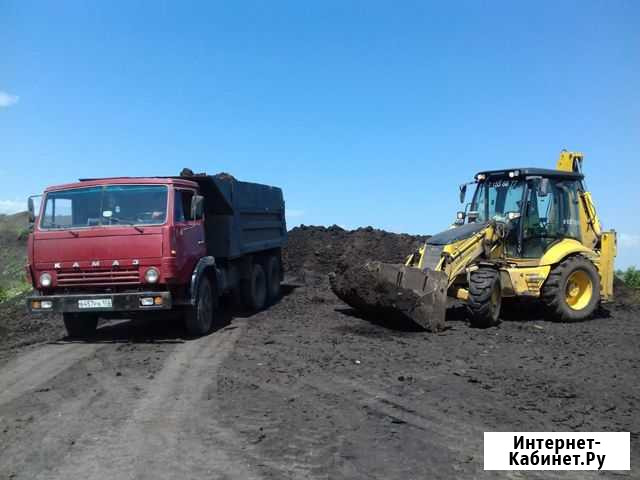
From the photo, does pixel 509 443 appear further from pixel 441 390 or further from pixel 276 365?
pixel 276 365

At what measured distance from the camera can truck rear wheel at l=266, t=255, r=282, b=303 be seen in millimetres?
14055

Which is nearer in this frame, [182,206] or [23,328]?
[182,206]

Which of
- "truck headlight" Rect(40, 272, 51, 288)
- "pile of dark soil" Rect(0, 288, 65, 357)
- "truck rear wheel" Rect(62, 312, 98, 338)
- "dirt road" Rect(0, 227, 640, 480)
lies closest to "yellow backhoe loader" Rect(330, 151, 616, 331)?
"dirt road" Rect(0, 227, 640, 480)

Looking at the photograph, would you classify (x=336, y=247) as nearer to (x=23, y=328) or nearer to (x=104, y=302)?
(x=23, y=328)

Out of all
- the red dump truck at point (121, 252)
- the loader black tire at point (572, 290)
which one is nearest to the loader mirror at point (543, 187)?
the loader black tire at point (572, 290)

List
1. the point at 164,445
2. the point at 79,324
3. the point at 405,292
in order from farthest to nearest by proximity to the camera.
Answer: the point at 79,324, the point at 405,292, the point at 164,445

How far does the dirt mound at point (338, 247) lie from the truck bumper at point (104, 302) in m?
10.8

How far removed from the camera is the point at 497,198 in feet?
37.7

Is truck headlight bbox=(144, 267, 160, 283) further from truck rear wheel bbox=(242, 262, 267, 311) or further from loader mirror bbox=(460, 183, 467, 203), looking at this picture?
loader mirror bbox=(460, 183, 467, 203)

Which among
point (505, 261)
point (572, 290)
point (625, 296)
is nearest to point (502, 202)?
point (505, 261)

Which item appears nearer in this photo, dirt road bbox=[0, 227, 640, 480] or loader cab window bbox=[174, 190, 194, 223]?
dirt road bbox=[0, 227, 640, 480]

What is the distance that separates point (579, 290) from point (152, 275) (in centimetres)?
803

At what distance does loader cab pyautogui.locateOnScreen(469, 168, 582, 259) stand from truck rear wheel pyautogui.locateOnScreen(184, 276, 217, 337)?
5.32 m

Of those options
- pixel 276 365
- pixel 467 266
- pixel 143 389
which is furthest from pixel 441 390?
pixel 467 266
